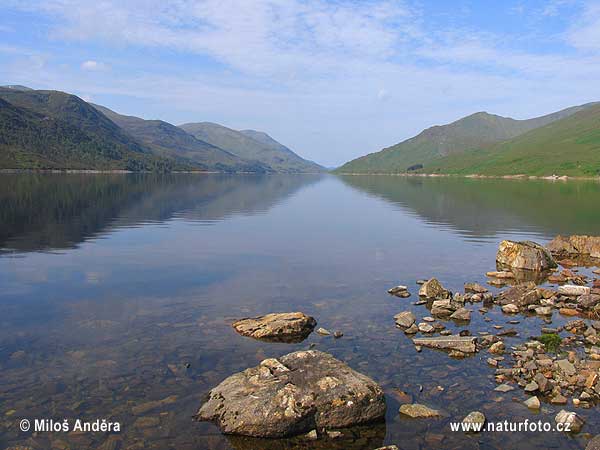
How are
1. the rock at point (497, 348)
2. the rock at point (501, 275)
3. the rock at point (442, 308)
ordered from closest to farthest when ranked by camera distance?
the rock at point (497, 348) → the rock at point (442, 308) → the rock at point (501, 275)

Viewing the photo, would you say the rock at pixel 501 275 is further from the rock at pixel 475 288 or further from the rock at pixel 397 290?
the rock at pixel 397 290

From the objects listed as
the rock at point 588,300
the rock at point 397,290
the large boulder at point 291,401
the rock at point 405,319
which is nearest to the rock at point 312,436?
the large boulder at point 291,401

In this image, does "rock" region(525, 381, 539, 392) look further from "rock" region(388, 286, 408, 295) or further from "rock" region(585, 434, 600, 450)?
"rock" region(388, 286, 408, 295)

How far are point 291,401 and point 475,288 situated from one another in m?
22.1

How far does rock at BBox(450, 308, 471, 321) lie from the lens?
27219mm

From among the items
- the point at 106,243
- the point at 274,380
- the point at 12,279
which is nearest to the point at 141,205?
the point at 106,243

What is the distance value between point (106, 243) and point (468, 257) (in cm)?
3882

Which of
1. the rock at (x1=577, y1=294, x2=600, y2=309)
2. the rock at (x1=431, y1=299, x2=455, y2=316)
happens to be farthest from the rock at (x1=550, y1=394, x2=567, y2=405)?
the rock at (x1=577, y1=294, x2=600, y2=309)

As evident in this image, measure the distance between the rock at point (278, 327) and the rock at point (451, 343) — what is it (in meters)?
5.92

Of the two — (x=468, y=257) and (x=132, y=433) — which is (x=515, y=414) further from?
(x=468, y=257)

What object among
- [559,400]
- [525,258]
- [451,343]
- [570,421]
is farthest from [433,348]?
[525,258]

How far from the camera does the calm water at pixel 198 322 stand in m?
15.8

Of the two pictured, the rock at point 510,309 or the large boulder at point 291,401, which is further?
the rock at point 510,309

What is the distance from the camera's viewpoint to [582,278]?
38188 millimetres
